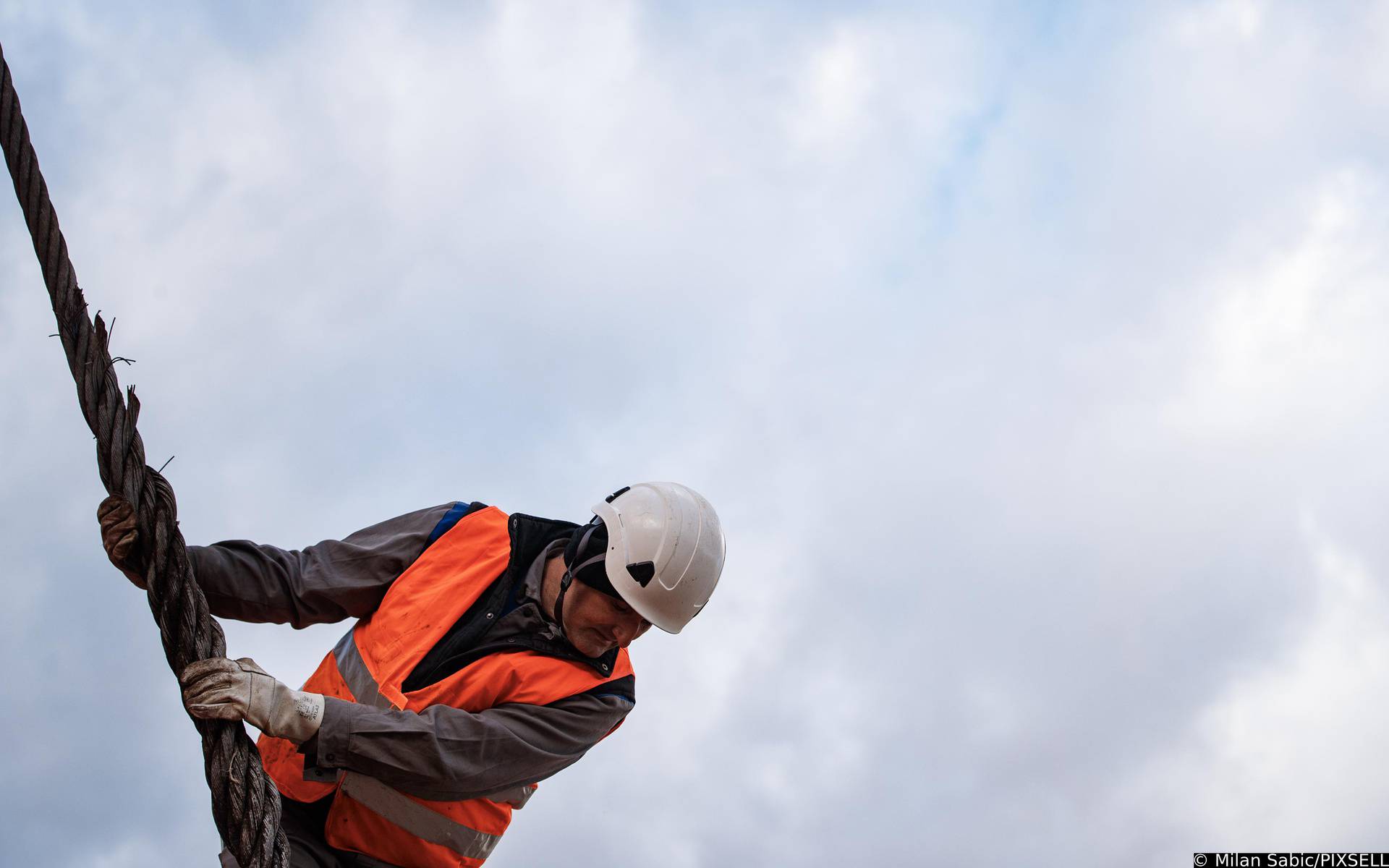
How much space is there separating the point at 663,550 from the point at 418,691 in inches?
58.2

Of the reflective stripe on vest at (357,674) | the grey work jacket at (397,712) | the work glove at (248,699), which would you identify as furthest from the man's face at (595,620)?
the work glove at (248,699)

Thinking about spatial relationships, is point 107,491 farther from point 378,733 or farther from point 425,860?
point 425,860

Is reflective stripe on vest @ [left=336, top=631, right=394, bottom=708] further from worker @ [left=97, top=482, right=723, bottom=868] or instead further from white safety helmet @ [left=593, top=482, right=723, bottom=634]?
white safety helmet @ [left=593, top=482, right=723, bottom=634]

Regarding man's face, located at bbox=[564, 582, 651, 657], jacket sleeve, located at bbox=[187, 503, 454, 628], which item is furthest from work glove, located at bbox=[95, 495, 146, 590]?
man's face, located at bbox=[564, 582, 651, 657]

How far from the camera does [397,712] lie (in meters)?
5.64

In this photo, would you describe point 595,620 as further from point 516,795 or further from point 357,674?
point 357,674

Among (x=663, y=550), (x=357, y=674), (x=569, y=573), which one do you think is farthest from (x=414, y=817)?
(x=663, y=550)

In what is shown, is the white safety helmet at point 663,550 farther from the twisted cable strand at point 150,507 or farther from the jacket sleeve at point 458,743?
the twisted cable strand at point 150,507

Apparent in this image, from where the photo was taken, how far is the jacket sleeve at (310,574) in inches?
238

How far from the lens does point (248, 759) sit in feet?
17.1

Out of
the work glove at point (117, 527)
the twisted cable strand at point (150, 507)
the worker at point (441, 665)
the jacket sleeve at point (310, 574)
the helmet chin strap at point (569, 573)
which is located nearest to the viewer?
the twisted cable strand at point (150, 507)

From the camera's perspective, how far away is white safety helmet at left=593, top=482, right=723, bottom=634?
684 cm

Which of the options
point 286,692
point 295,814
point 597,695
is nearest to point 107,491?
point 286,692

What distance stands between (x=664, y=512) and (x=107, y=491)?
2.90 m
